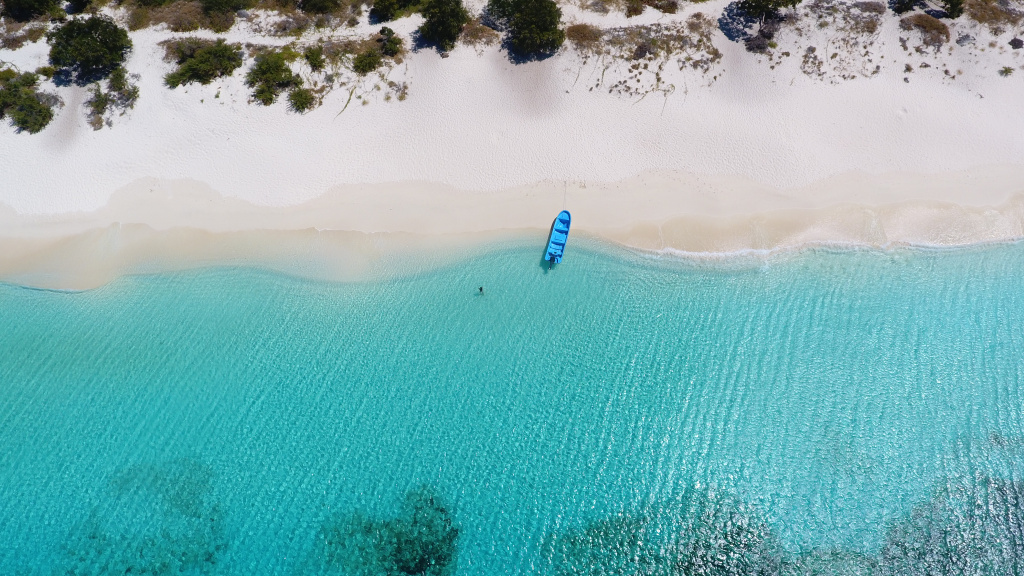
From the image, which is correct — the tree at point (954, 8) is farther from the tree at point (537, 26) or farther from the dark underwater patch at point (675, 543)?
the dark underwater patch at point (675, 543)

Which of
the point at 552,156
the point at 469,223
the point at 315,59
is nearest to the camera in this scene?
the point at 469,223

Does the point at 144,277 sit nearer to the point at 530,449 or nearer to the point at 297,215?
the point at 297,215

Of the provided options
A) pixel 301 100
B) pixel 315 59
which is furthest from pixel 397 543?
pixel 315 59

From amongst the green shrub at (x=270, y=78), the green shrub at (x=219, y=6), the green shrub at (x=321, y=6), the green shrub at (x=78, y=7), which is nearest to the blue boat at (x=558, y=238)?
the green shrub at (x=270, y=78)

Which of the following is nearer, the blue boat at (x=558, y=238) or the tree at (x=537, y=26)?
the blue boat at (x=558, y=238)

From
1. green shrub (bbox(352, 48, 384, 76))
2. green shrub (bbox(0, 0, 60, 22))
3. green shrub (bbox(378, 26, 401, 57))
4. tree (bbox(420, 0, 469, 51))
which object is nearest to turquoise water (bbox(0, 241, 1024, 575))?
green shrub (bbox(352, 48, 384, 76))

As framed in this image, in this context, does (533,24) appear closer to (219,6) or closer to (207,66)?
(207,66)
